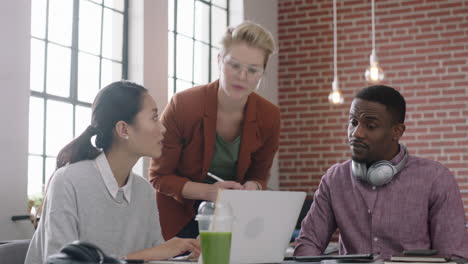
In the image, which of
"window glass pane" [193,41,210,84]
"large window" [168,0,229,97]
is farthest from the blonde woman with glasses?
"window glass pane" [193,41,210,84]

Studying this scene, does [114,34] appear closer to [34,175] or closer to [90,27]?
[90,27]

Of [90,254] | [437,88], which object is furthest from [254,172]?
[437,88]

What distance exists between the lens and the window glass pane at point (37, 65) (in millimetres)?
4762

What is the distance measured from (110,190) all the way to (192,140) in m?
0.64

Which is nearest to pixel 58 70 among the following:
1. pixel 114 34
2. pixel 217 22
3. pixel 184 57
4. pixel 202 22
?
pixel 114 34

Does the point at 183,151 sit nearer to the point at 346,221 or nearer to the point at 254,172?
the point at 254,172

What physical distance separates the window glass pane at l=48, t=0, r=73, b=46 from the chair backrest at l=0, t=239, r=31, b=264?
3.19 meters

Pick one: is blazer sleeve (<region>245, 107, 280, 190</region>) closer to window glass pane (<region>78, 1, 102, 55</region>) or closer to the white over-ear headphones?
the white over-ear headphones

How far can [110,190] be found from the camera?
6.61 ft

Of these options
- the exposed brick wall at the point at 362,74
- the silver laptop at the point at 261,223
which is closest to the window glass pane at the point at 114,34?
the exposed brick wall at the point at 362,74

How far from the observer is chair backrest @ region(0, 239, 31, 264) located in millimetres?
1860

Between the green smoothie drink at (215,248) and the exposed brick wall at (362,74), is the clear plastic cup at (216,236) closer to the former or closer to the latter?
the green smoothie drink at (215,248)

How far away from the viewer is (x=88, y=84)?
529 cm

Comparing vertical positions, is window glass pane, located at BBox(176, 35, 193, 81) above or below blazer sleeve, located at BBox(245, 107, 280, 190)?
above
